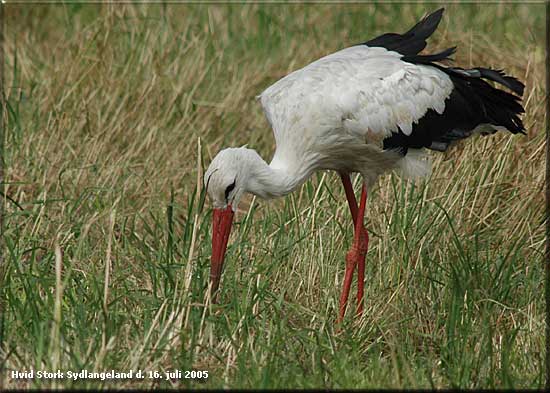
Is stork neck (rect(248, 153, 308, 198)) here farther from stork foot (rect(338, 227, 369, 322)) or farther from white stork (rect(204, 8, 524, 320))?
stork foot (rect(338, 227, 369, 322))

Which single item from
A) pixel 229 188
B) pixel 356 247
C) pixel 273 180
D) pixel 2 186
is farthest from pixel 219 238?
pixel 2 186

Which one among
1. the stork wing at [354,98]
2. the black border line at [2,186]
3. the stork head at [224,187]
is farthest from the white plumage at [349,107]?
the black border line at [2,186]

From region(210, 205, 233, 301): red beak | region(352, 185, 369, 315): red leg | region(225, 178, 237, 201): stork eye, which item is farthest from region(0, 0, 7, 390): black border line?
region(352, 185, 369, 315): red leg

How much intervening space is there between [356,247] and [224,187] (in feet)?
3.11

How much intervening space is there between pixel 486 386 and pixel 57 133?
366cm

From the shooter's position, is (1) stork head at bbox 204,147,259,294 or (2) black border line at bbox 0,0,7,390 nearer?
(2) black border line at bbox 0,0,7,390

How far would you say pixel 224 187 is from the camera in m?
4.99

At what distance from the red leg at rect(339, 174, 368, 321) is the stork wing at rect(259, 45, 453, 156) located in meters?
0.45

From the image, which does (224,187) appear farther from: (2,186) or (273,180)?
(2,186)

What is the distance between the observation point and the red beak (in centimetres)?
495

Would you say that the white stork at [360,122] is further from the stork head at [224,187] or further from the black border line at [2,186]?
the black border line at [2,186]

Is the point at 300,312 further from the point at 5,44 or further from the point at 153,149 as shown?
the point at 5,44

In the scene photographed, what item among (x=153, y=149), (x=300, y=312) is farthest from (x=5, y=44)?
(x=300, y=312)

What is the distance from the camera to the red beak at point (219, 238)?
4.95 metres
